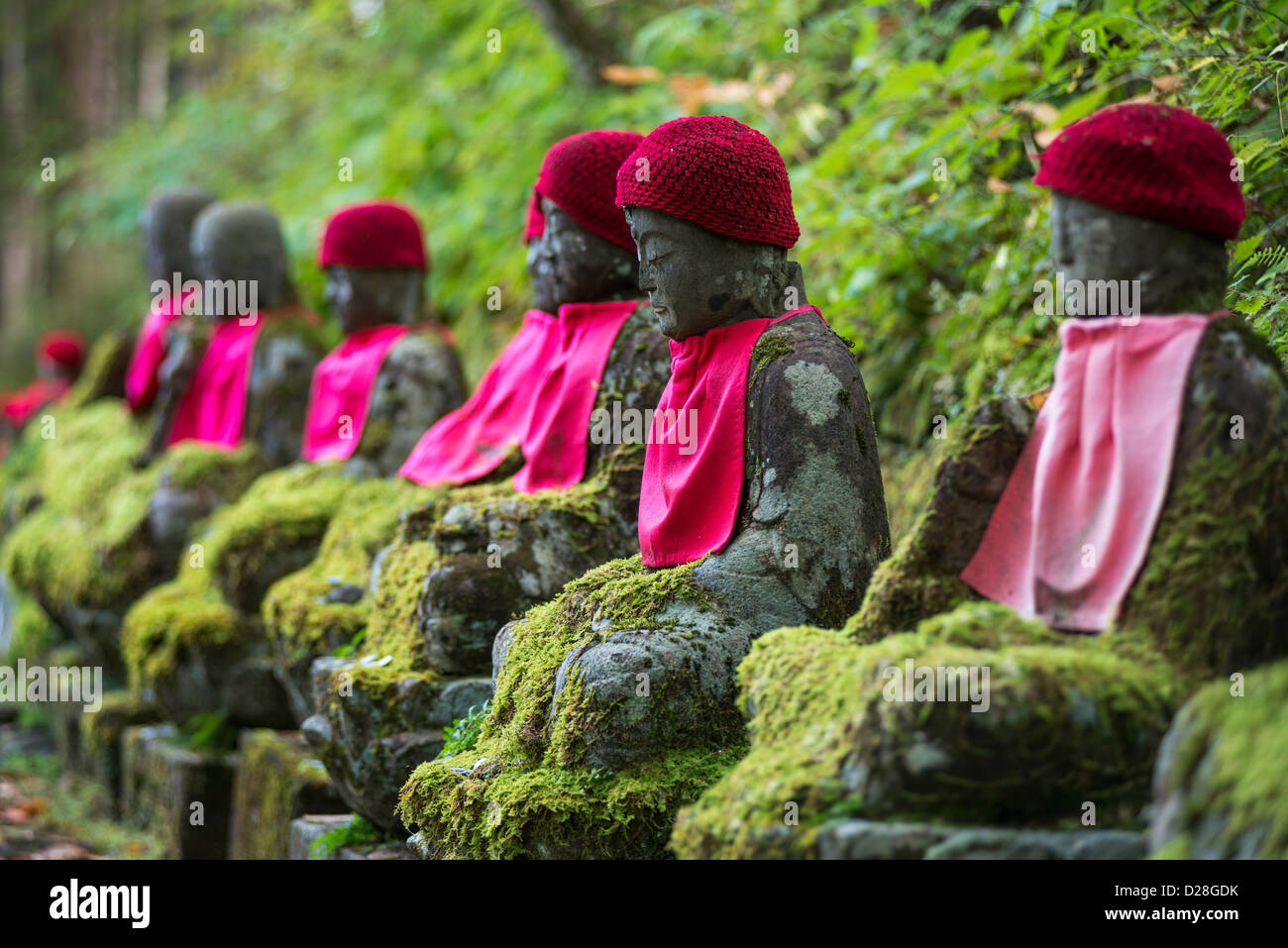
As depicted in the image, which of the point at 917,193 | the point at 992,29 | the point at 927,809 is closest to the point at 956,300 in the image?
the point at 917,193

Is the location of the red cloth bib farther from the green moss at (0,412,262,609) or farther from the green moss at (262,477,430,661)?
the green moss at (262,477,430,661)

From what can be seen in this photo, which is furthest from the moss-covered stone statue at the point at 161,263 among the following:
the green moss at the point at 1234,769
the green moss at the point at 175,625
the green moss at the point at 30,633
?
the green moss at the point at 1234,769

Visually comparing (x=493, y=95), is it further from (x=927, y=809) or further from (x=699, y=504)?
(x=927, y=809)

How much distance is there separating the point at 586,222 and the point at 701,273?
1.12 metres

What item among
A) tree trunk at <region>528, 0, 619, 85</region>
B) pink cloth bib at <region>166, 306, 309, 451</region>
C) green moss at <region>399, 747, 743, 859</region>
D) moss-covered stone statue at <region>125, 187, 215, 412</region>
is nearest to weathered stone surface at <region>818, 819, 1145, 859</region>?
green moss at <region>399, 747, 743, 859</region>

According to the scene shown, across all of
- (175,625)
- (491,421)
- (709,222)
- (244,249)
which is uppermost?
(244,249)

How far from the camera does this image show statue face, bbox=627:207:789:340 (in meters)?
3.83

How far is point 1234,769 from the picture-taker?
2.45 meters

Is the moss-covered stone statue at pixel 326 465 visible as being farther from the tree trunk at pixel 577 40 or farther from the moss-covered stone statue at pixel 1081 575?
the moss-covered stone statue at pixel 1081 575

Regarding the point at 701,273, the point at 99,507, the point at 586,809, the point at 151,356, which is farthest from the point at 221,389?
the point at 586,809

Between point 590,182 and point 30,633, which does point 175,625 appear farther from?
point 30,633

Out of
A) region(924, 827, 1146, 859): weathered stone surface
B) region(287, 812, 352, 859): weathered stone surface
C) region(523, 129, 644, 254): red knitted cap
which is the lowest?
region(287, 812, 352, 859): weathered stone surface

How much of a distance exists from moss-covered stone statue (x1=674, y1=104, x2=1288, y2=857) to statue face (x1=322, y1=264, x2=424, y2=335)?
3939 millimetres
